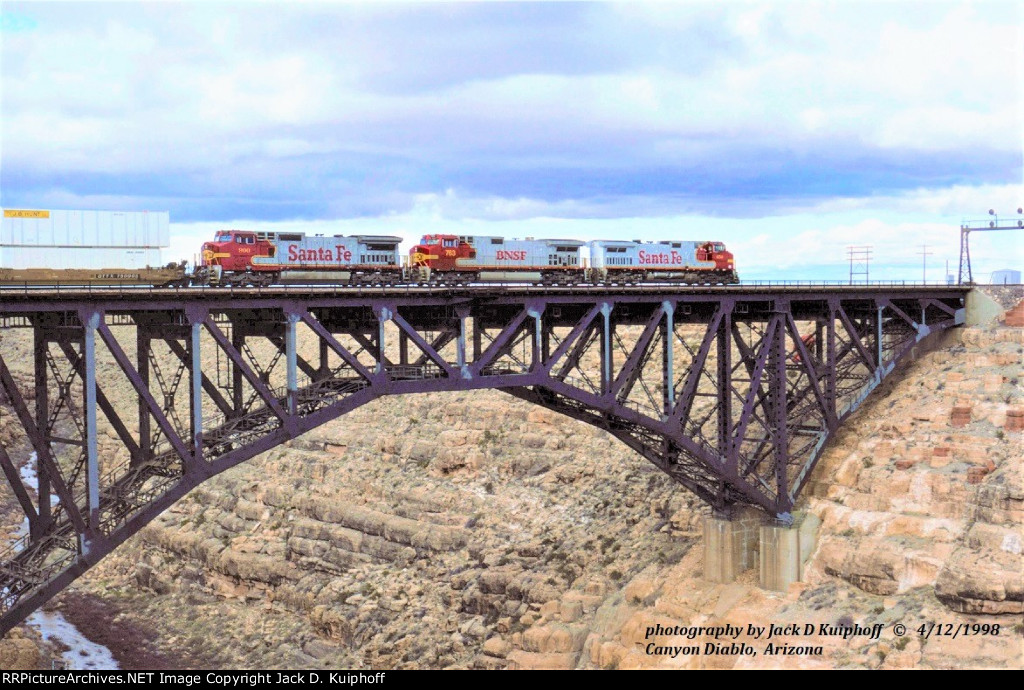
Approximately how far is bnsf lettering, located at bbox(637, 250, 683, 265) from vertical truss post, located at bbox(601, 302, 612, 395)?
18.3 m

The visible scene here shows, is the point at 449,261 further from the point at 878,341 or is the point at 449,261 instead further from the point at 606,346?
the point at 878,341

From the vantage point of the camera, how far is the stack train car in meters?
29.0

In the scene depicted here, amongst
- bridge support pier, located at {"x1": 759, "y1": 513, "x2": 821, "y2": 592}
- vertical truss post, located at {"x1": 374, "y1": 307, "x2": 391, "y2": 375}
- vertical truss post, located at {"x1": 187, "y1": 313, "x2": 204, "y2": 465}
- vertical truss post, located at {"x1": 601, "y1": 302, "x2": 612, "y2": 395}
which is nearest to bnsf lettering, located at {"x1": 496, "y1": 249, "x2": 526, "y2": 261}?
vertical truss post, located at {"x1": 601, "y1": 302, "x2": 612, "y2": 395}

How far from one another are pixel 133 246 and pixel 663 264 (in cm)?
3102

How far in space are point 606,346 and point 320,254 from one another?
12.1 meters

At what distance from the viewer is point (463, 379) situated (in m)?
33.2

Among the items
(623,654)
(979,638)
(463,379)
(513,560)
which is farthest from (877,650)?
(513,560)

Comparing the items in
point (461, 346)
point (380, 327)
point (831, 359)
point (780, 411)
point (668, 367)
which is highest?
point (380, 327)

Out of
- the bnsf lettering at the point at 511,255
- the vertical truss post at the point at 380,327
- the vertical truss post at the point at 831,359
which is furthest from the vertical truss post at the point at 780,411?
the vertical truss post at the point at 380,327

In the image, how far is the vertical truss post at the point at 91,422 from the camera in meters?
25.1

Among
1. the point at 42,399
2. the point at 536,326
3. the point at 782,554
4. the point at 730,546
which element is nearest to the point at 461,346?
the point at 536,326

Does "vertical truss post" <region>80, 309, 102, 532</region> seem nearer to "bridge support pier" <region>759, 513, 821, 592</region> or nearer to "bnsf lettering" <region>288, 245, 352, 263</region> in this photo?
"bnsf lettering" <region>288, 245, 352, 263</region>

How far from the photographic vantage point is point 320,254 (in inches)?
1668

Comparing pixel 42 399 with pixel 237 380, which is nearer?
pixel 42 399
